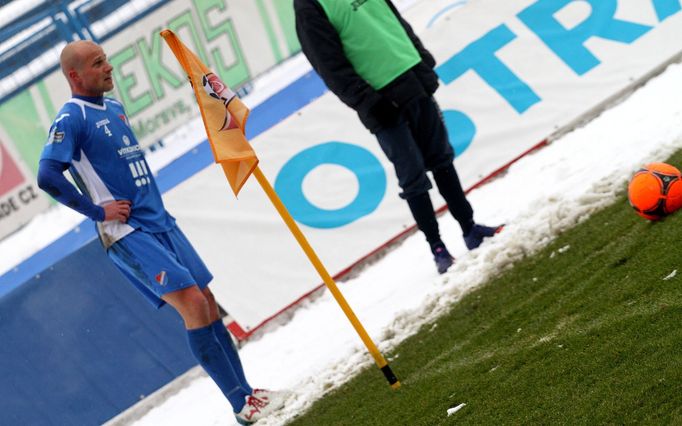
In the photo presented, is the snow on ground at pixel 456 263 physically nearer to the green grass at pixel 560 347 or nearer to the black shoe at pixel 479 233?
the black shoe at pixel 479 233

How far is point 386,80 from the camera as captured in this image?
6305 millimetres

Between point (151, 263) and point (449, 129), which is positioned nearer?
point (151, 263)

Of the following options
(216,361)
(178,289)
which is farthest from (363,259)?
(178,289)

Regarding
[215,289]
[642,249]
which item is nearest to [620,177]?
[642,249]

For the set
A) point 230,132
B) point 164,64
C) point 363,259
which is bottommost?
point 363,259

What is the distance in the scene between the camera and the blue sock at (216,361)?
5.69 m

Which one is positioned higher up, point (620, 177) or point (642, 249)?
point (642, 249)

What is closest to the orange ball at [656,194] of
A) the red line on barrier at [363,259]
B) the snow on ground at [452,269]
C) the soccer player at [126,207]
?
the snow on ground at [452,269]

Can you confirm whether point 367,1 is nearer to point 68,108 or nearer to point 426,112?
point 426,112

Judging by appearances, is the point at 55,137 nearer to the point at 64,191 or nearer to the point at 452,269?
the point at 64,191

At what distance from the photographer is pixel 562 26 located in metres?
8.59

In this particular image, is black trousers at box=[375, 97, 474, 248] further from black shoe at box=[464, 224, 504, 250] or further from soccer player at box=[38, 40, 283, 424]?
soccer player at box=[38, 40, 283, 424]

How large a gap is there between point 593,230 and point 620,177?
872mm

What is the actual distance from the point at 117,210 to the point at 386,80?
1725mm
